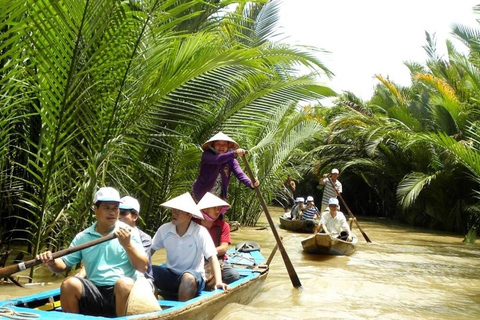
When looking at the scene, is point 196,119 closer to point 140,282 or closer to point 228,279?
point 228,279

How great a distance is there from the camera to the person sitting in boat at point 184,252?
5.36 m

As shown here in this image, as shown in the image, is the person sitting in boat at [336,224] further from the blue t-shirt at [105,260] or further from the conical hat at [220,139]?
the blue t-shirt at [105,260]

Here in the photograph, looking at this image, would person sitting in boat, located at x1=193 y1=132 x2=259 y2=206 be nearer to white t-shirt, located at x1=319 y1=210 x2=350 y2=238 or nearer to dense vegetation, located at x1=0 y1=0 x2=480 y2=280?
dense vegetation, located at x1=0 y1=0 x2=480 y2=280

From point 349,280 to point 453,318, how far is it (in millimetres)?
2340

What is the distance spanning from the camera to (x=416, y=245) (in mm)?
14297

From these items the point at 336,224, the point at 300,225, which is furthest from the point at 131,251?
the point at 300,225

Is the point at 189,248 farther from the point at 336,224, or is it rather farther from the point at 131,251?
the point at 336,224

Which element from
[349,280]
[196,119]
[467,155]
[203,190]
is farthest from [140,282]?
[467,155]

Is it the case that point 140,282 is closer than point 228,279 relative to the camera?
Yes

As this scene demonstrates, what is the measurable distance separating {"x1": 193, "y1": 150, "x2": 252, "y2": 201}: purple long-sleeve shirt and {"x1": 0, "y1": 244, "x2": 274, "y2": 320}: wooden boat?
101 centimetres

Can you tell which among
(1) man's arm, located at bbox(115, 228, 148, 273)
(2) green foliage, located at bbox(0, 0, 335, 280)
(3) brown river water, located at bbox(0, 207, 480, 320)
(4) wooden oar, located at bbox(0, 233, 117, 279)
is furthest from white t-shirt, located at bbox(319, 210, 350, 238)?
(4) wooden oar, located at bbox(0, 233, 117, 279)

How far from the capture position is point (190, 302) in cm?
484

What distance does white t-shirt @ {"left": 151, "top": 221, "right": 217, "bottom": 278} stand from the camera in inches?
213

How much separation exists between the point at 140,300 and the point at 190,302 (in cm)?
70
